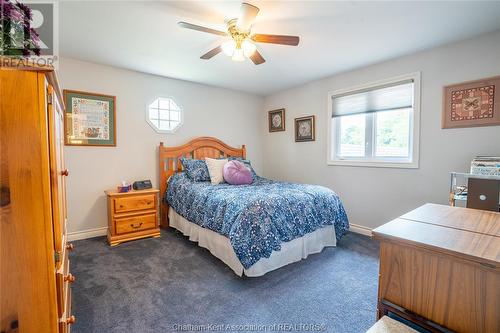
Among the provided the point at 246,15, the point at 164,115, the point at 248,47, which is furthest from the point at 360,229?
the point at 164,115

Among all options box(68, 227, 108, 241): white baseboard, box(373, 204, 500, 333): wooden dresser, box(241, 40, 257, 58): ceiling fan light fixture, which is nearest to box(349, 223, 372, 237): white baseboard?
box(373, 204, 500, 333): wooden dresser

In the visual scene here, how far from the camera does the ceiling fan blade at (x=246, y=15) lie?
1620 mm

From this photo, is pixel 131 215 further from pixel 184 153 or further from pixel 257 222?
pixel 257 222

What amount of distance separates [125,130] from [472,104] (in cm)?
419

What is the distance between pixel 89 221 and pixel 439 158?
4.40 m

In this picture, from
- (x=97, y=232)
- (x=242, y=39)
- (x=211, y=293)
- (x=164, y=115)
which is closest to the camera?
(x=211, y=293)

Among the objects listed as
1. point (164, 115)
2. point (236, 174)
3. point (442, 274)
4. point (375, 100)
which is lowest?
point (442, 274)

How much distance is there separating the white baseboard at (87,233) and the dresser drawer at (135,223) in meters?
0.48

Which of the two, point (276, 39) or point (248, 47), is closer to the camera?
point (276, 39)

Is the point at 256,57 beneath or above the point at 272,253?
above

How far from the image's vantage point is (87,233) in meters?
3.12

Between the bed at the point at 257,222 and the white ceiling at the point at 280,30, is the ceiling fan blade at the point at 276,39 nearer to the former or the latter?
the white ceiling at the point at 280,30

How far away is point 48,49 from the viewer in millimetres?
2600

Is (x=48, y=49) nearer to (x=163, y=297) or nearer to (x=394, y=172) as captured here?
(x=163, y=297)
